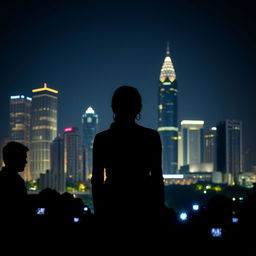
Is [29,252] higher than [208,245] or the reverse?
higher

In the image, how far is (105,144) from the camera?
3877 millimetres

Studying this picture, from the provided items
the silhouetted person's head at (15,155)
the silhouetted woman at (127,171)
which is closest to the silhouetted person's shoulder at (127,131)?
the silhouetted woman at (127,171)

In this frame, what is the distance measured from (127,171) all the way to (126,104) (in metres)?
0.59

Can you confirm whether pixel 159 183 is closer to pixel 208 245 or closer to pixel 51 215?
pixel 208 245

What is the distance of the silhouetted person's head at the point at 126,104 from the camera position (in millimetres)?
4012

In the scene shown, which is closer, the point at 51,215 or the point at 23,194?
the point at 23,194

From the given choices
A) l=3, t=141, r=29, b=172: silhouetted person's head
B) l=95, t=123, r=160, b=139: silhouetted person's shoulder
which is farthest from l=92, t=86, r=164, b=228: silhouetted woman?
l=3, t=141, r=29, b=172: silhouetted person's head

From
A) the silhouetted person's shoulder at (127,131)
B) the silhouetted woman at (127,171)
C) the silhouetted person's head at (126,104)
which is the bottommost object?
the silhouetted woman at (127,171)

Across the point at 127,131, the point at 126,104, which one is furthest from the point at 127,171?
the point at 126,104

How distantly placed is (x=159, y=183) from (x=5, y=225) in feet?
5.33

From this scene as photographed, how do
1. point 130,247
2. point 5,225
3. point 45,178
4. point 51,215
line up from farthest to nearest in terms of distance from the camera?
point 45,178
point 51,215
point 5,225
point 130,247

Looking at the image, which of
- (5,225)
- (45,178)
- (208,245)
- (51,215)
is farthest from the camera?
(45,178)

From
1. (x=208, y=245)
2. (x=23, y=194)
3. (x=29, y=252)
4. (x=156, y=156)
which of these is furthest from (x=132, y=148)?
(x=208, y=245)

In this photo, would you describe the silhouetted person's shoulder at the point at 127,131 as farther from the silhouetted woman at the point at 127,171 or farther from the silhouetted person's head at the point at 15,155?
the silhouetted person's head at the point at 15,155
